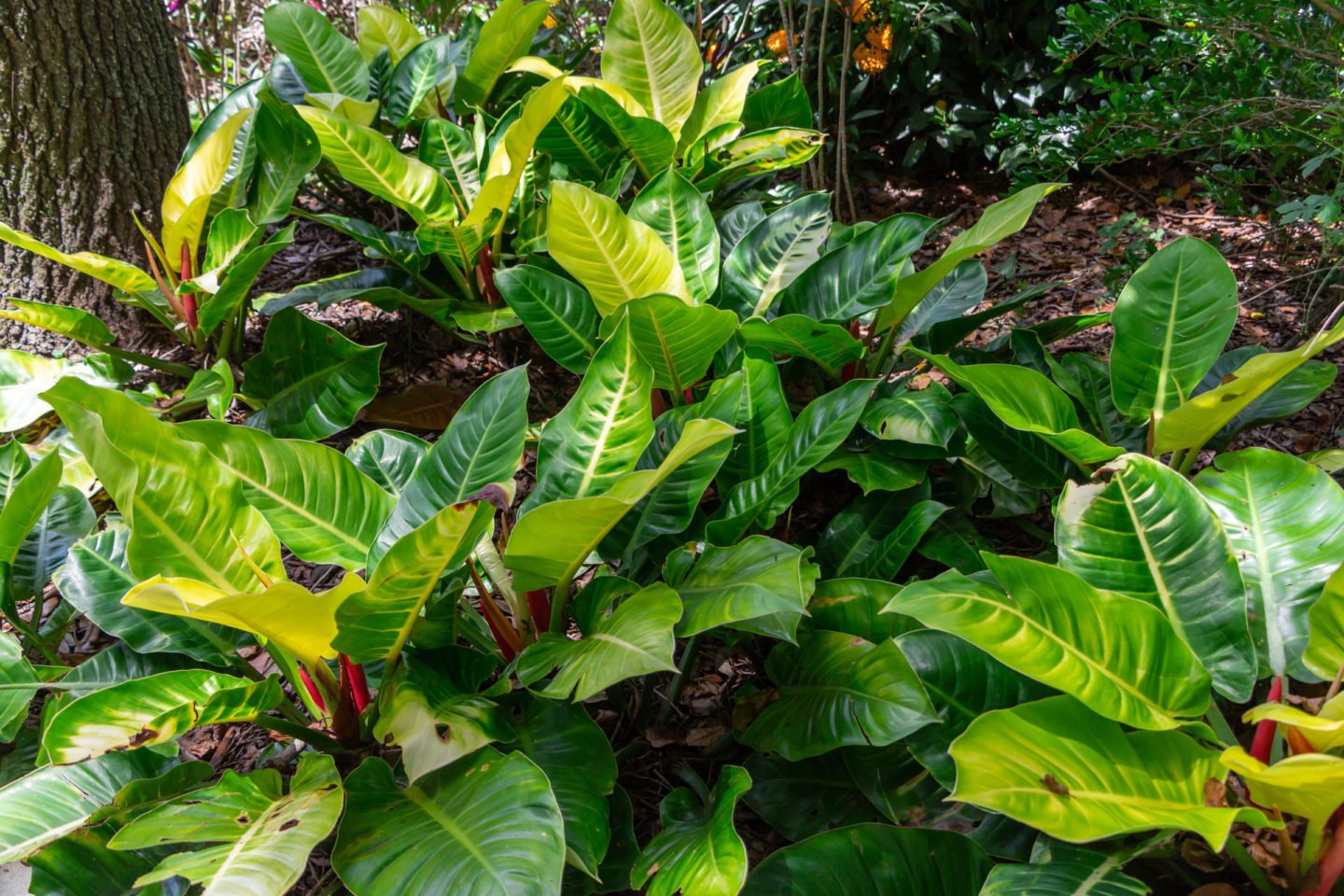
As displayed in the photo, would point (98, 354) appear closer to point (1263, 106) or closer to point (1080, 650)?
point (1080, 650)

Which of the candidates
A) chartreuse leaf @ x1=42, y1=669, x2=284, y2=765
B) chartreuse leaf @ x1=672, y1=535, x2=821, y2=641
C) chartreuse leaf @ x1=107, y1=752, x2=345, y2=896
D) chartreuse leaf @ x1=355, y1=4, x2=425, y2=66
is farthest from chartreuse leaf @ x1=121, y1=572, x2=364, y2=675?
chartreuse leaf @ x1=355, y1=4, x2=425, y2=66

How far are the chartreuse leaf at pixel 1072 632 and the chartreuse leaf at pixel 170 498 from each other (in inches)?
41.4

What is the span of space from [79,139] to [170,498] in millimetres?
1953

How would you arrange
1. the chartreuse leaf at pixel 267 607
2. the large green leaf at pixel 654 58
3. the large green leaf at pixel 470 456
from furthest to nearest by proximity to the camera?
the large green leaf at pixel 654 58 < the large green leaf at pixel 470 456 < the chartreuse leaf at pixel 267 607

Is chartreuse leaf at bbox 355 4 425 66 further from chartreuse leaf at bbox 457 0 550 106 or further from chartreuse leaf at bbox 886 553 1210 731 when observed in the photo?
chartreuse leaf at bbox 886 553 1210 731

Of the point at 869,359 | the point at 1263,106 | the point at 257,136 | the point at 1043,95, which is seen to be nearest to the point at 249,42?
the point at 257,136

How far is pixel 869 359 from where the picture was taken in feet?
7.52

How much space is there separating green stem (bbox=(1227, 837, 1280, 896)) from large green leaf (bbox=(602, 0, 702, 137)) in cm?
233

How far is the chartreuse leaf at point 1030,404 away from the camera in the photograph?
1.62 meters

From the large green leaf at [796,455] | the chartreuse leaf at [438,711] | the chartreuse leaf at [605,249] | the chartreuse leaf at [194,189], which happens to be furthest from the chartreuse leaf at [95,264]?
the large green leaf at [796,455]

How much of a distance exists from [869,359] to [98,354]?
7.00 ft

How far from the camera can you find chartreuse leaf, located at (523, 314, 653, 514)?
5.29 ft

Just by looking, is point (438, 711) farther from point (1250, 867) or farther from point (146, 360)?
point (146, 360)

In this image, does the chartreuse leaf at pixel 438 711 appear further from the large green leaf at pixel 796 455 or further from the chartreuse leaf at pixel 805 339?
the chartreuse leaf at pixel 805 339
